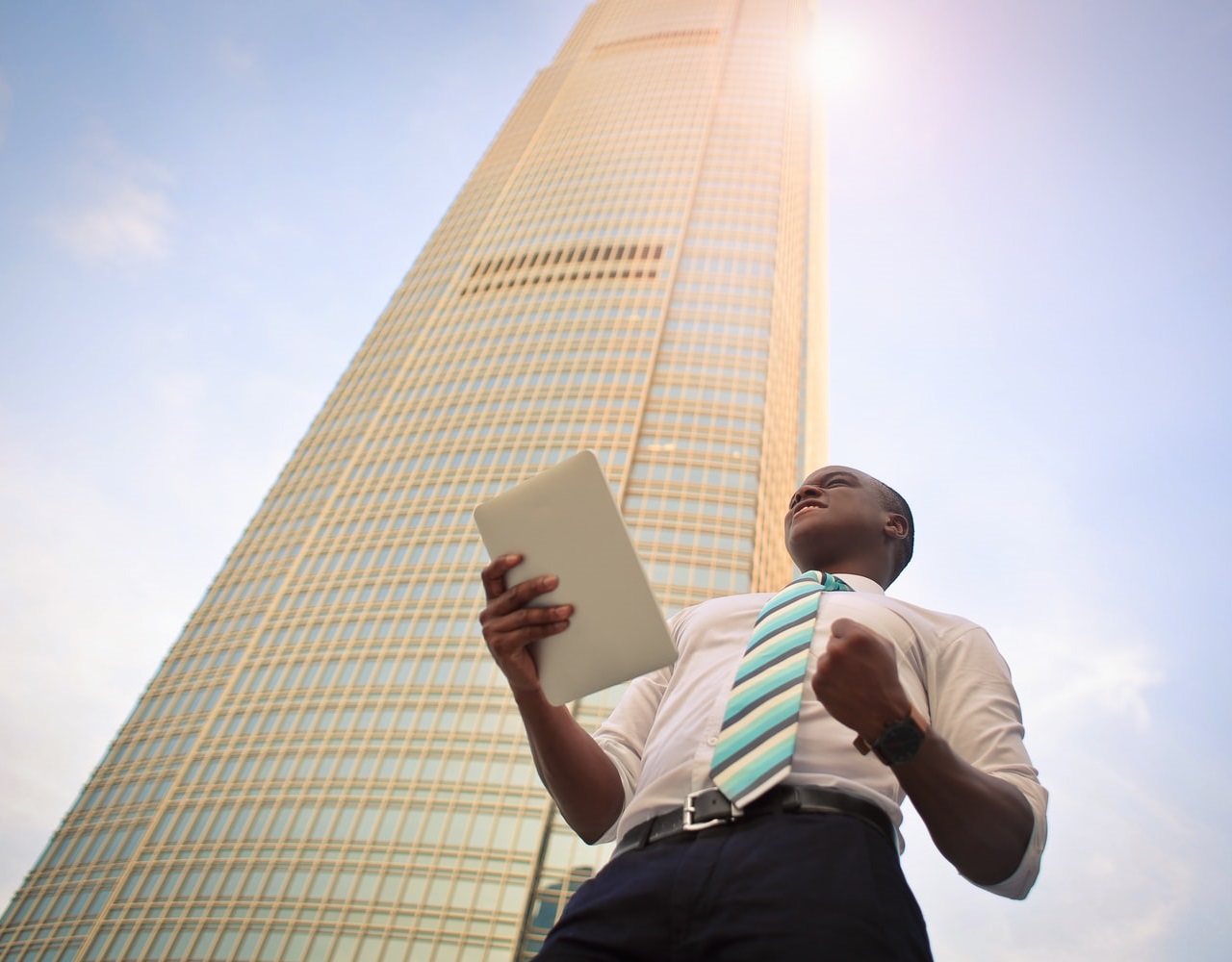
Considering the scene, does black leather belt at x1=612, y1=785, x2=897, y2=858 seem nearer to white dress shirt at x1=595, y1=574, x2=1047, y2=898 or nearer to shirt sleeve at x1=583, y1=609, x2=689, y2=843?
white dress shirt at x1=595, y1=574, x2=1047, y2=898

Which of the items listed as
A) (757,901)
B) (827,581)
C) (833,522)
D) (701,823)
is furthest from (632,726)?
(757,901)

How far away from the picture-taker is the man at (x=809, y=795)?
5.44 ft

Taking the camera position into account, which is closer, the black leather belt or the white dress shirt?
the black leather belt

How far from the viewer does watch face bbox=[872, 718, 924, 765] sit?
167 centimetres

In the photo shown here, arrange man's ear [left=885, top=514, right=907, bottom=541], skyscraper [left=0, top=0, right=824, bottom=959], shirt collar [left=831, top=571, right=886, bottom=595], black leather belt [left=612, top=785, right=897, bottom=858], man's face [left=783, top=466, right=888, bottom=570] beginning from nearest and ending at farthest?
black leather belt [left=612, top=785, right=897, bottom=858], shirt collar [left=831, top=571, right=886, bottom=595], man's face [left=783, top=466, right=888, bottom=570], man's ear [left=885, top=514, right=907, bottom=541], skyscraper [left=0, top=0, right=824, bottom=959]

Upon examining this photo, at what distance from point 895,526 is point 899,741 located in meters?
1.59

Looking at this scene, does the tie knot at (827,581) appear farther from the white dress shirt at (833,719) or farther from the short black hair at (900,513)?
the short black hair at (900,513)

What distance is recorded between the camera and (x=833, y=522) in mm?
3033

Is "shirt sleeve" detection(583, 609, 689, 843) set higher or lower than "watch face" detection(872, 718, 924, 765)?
lower

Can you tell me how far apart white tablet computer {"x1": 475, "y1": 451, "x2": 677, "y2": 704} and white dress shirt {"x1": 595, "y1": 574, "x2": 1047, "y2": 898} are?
27 centimetres

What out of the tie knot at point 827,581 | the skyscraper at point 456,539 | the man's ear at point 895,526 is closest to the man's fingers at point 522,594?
the tie knot at point 827,581

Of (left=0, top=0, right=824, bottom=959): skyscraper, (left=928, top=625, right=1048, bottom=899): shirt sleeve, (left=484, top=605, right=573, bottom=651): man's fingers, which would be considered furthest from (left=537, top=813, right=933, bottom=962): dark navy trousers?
(left=0, top=0, right=824, bottom=959): skyscraper

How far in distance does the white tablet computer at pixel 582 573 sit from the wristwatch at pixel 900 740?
0.55m

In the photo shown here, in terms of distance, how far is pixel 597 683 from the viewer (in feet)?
7.23
